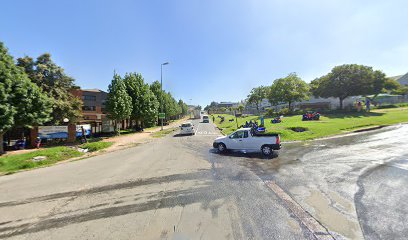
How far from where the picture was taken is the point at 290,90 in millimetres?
61188

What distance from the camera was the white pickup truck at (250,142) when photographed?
1388 cm

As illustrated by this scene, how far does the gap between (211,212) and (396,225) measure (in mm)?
4330

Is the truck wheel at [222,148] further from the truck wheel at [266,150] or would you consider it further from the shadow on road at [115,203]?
the shadow on road at [115,203]

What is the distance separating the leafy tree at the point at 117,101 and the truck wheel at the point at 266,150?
79.2ft

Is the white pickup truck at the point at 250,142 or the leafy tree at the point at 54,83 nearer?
the white pickup truck at the point at 250,142

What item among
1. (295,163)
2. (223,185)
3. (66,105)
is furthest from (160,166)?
(66,105)

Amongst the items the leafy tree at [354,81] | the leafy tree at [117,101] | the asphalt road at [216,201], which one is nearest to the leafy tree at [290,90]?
the leafy tree at [354,81]

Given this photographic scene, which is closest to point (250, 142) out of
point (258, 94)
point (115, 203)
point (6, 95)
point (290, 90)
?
point (115, 203)

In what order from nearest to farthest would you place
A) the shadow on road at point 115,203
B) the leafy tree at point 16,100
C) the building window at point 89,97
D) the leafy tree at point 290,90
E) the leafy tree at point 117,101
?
the shadow on road at point 115,203, the leafy tree at point 16,100, the leafy tree at point 117,101, the building window at point 89,97, the leafy tree at point 290,90

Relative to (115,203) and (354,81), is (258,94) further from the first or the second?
(115,203)

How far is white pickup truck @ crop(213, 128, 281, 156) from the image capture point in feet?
45.5

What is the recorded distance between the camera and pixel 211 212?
19.1 ft

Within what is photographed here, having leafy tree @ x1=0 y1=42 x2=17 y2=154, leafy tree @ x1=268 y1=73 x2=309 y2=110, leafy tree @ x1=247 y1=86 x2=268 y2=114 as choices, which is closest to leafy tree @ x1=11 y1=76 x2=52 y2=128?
leafy tree @ x1=0 y1=42 x2=17 y2=154

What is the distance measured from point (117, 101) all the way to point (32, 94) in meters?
12.5
